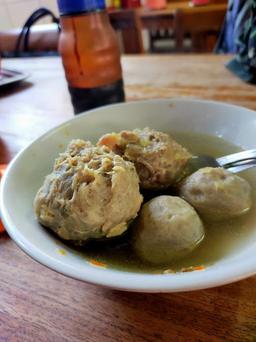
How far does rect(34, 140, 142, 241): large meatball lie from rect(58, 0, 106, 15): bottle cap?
465 millimetres

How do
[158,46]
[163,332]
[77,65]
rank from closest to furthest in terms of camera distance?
1. [163,332]
2. [77,65]
3. [158,46]

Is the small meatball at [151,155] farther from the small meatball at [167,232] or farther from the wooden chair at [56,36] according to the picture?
the wooden chair at [56,36]

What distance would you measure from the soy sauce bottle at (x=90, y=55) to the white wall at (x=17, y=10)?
11.0 feet

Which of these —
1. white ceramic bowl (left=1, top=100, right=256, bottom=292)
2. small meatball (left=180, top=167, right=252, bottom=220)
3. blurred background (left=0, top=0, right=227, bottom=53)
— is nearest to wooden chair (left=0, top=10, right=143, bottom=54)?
blurred background (left=0, top=0, right=227, bottom=53)

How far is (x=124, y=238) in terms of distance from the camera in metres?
0.56

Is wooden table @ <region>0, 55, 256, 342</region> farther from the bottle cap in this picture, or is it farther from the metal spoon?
the bottle cap

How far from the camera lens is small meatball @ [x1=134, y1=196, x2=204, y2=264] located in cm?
51

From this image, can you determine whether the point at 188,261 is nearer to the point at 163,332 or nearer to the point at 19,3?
the point at 163,332

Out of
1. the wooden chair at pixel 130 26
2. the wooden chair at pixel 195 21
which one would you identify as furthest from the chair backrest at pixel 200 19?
the wooden chair at pixel 130 26

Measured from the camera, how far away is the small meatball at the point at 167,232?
51 centimetres

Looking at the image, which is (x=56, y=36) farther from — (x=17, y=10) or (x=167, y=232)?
(x=17, y=10)

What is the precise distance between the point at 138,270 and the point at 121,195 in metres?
0.11

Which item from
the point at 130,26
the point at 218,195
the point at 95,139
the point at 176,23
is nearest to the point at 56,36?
the point at 130,26

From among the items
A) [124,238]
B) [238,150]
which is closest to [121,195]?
[124,238]
